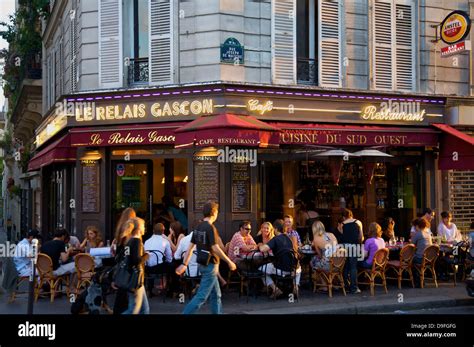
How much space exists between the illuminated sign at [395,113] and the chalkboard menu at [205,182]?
12.7 ft

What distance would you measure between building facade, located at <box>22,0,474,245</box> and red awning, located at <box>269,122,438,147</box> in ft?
0.11

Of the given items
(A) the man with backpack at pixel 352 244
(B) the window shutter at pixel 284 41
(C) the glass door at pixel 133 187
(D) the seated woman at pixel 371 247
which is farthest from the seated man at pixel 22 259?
(D) the seated woman at pixel 371 247

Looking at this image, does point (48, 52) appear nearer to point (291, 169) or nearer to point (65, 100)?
point (65, 100)

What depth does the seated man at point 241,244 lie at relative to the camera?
11.4m

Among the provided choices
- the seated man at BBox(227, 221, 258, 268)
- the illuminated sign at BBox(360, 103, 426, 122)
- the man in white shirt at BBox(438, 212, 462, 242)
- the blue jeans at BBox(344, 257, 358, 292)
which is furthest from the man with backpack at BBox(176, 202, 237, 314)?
the man in white shirt at BBox(438, 212, 462, 242)

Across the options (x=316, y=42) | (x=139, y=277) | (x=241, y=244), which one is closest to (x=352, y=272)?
(x=241, y=244)

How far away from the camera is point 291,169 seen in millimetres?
13656

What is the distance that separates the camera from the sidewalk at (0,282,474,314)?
33.4ft

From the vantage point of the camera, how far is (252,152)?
42.0 feet

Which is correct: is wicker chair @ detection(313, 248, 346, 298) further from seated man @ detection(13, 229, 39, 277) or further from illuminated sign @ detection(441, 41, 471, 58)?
illuminated sign @ detection(441, 41, 471, 58)

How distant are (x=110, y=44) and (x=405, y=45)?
7.12 meters
